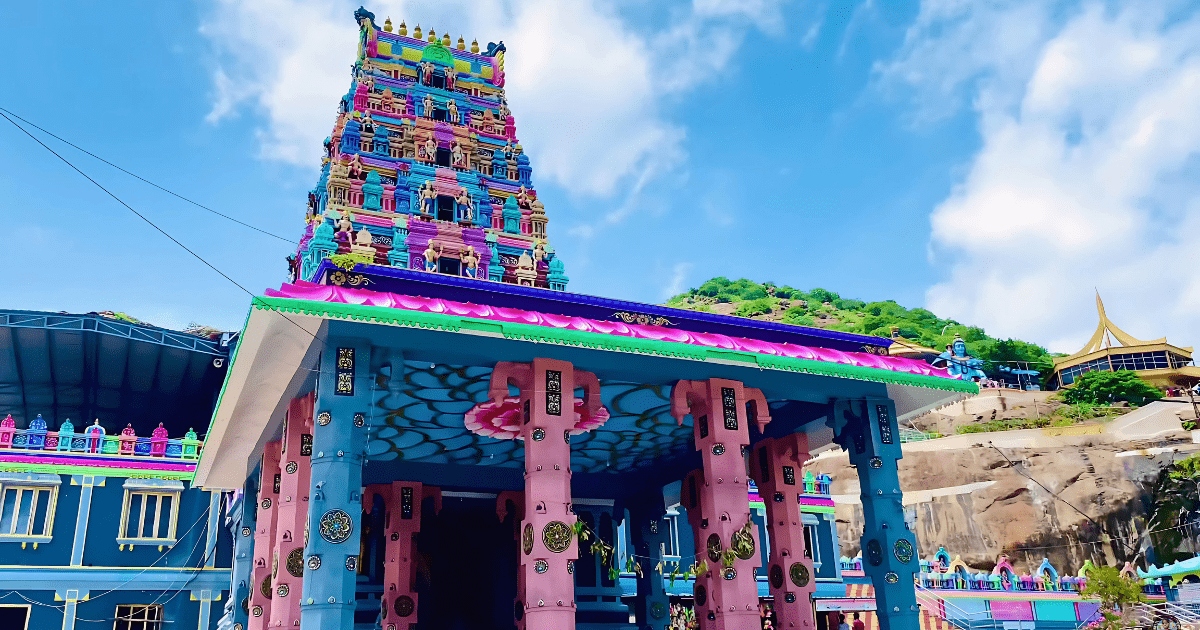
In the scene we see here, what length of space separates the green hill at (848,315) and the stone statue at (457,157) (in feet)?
144

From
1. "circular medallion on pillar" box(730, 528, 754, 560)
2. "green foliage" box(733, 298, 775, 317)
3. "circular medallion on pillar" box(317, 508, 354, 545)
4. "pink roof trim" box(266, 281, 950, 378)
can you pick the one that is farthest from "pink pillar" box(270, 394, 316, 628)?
"green foliage" box(733, 298, 775, 317)

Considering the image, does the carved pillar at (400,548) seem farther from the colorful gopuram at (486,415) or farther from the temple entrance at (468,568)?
the temple entrance at (468,568)

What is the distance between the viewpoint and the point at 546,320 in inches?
471

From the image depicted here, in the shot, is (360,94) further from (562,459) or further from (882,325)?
(882,325)

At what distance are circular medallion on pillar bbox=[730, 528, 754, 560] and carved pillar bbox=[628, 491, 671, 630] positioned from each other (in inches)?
334

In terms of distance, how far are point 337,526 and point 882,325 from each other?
71690mm

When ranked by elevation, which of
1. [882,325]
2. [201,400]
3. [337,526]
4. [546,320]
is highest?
[882,325]

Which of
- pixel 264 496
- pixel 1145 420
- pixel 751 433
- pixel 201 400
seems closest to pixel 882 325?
pixel 1145 420

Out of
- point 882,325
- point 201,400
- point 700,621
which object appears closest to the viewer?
point 700,621

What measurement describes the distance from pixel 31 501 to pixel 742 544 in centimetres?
2181

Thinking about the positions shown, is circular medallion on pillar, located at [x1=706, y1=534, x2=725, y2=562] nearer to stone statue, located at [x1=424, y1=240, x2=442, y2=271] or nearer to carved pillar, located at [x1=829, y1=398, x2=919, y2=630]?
carved pillar, located at [x1=829, y1=398, x2=919, y2=630]

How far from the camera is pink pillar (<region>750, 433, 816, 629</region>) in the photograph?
16.2 metres

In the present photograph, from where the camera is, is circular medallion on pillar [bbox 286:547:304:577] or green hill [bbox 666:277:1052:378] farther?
green hill [bbox 666:277:1052:378]

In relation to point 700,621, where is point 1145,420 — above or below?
above
